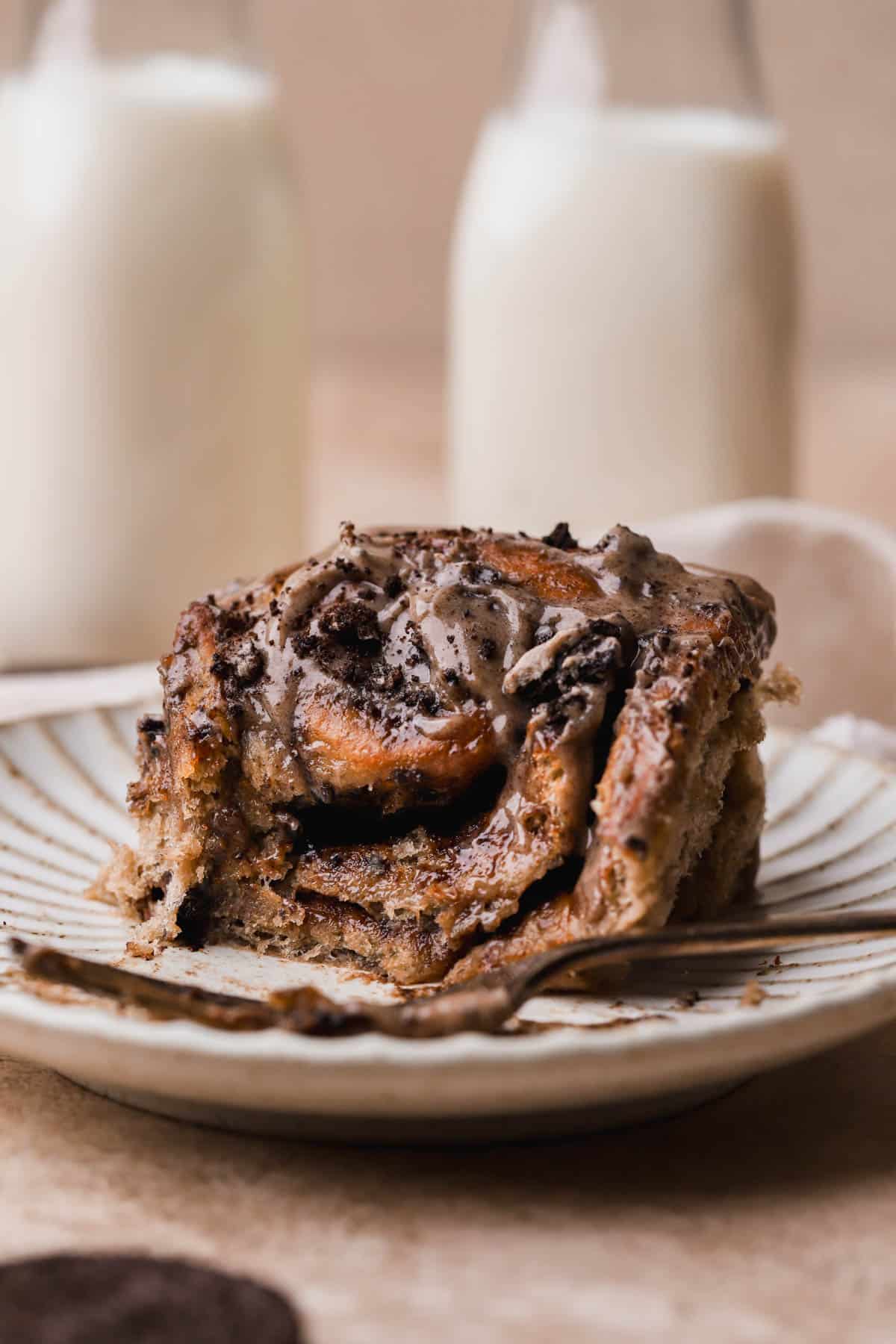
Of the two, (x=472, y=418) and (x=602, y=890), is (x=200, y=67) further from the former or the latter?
(x=602, y=890)

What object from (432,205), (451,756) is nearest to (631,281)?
(432,205)

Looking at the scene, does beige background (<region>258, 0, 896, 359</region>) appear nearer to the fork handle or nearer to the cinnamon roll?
the cinnamon roll

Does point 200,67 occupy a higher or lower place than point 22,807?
higher

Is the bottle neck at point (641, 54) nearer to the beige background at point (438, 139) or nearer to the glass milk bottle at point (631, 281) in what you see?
the glass milk bottle at point (631, 281)

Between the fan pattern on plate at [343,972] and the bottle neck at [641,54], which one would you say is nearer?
the fan pattern on plate at [343,972]

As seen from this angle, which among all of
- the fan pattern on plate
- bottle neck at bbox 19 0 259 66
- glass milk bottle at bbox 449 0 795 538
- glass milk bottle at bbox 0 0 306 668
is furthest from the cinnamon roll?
bottle neck at bbox 19 0 259 66

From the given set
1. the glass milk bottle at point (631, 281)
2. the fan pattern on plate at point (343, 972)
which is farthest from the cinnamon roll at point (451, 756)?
the glass milk bottle at point (631, 281)

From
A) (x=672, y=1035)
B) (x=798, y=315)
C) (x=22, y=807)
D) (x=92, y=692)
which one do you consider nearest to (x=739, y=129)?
(x=798, y=315)
